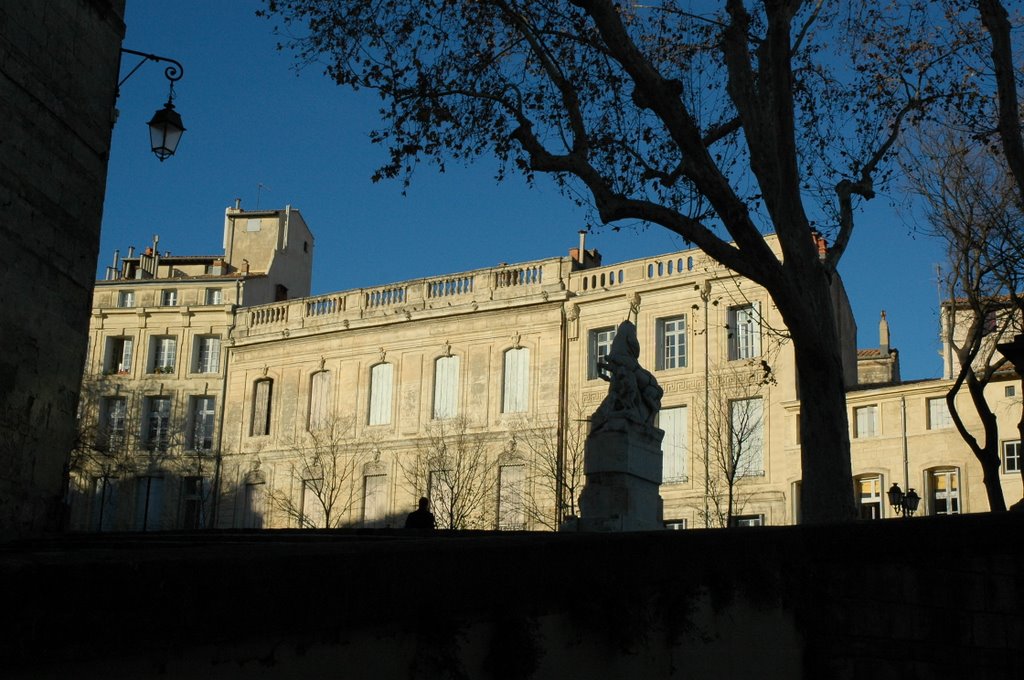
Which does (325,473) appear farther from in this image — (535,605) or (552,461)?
(535,605)

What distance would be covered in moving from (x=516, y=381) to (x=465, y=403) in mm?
1740

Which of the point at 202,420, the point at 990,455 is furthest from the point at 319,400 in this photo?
the point at 990,455

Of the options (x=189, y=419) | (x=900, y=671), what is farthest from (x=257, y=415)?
(x=900, y=671)

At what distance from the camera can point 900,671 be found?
8.20 meters

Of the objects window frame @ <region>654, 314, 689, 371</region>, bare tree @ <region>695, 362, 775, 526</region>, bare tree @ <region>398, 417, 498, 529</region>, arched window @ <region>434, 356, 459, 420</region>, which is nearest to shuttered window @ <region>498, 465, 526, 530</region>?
bare tree @ <region>398, 417, 498, 529</region>

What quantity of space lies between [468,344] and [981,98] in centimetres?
2405

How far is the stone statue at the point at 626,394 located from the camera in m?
17.1

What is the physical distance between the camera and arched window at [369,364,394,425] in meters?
39.3

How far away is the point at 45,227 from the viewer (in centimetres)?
1111

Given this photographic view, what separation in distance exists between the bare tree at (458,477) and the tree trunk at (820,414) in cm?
2433

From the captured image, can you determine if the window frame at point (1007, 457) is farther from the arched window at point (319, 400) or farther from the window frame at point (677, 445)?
the arched window at point (319, 400)

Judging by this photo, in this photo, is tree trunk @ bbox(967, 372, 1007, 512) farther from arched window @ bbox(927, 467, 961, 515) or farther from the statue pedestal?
arched window @ bbox(927, 467, 961, 515)

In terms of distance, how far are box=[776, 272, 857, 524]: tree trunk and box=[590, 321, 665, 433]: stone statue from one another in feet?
16.5

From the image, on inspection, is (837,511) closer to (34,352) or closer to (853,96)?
(853,96)
